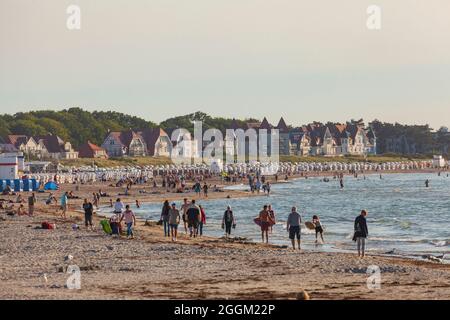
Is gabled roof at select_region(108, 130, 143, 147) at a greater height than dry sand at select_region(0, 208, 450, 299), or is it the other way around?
gabled roof at select_region(108, 130, 143, 147)

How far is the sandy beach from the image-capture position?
16.6 metres

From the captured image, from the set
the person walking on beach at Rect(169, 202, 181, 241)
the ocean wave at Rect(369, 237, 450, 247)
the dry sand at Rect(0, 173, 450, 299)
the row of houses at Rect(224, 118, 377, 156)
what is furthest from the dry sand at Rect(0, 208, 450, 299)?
the row of houses at Rect(224, 118, 377, 156)

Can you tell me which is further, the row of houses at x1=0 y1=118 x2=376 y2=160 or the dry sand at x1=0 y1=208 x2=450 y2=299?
the row of houses at x1=0 y1=118 x2=376 y2=160

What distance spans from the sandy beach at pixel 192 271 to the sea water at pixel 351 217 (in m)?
5.06

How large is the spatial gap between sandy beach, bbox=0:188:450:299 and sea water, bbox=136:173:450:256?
506 centimetres

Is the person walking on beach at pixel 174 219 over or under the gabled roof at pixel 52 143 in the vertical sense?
under

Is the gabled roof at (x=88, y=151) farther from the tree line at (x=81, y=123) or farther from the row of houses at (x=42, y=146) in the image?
the tree line at (x=81, y=123)

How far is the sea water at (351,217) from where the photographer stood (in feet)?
106

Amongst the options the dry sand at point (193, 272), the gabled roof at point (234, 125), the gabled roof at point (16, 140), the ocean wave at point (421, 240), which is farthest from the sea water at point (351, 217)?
the gabled roof at point (234, 125)

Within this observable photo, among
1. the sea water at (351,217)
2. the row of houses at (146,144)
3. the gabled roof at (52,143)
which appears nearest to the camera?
the sea water at (351,217)

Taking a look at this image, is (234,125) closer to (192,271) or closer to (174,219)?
(174,219)

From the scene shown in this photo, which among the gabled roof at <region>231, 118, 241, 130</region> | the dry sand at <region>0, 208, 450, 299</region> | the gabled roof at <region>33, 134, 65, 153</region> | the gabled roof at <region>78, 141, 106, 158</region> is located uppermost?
the gabled roof at <region>231, 118, 241, 130</region>

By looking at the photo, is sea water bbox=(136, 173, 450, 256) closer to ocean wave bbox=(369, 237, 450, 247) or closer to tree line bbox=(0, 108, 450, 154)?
ocean wave bbox=(369, 237, 450, 247)

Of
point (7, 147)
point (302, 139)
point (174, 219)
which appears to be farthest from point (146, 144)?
point (174, 219)
